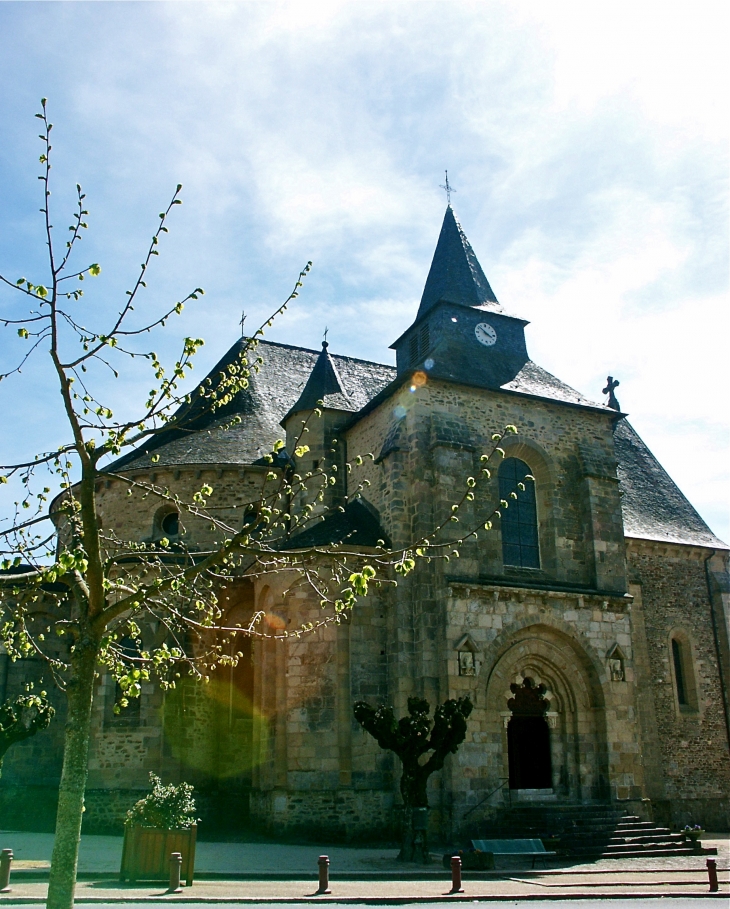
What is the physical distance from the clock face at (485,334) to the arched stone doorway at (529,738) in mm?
9248

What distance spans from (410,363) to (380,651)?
932 cm

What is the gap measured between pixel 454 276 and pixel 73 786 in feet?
66.2

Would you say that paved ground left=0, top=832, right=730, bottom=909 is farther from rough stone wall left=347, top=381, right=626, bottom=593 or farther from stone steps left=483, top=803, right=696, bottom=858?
rough stone wall left=347, top=381, right=626, bottom=593

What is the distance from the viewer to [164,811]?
1312 centimetres

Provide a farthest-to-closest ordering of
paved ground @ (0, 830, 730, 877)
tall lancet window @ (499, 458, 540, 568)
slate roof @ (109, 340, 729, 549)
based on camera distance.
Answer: slate roof @ (109, 340, 729, 549) < tall lancet window @ (499, 458, 540, 568) < paved ground @ (0, 830, 730, 877)

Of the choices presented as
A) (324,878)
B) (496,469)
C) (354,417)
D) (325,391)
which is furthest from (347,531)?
(324,878)

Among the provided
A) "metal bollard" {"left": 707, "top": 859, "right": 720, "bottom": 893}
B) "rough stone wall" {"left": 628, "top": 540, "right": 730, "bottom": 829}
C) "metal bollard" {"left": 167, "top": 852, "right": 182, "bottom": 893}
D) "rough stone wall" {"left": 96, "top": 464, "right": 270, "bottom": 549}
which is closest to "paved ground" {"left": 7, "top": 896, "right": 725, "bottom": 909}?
"metal bollard" {"left": 707, "top": 859, "right": 720, "bottom": 893}

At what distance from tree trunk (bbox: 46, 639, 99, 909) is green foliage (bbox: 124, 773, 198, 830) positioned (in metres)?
5.76

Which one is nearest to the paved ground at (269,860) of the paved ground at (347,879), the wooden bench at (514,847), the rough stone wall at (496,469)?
the paved ground at (347,879)

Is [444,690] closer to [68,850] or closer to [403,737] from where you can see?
[403,737]

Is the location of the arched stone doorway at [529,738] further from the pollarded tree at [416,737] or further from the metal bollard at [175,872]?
the metal bollard at [175,872]

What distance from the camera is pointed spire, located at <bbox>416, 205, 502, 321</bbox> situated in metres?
24.5

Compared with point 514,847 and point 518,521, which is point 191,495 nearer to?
point 518,521

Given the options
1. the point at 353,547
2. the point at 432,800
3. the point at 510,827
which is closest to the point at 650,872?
the point at 510,827
